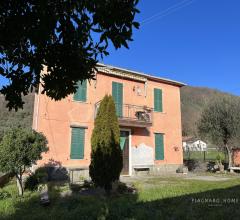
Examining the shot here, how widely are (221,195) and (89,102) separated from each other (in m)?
9.61

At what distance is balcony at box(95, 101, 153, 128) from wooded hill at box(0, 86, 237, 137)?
450cm

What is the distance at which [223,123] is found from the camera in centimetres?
1742

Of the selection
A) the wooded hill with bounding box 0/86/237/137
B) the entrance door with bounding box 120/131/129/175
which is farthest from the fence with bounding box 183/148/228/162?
the entrance door with bounding box 120/131/129/175

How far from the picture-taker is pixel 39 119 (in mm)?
13578

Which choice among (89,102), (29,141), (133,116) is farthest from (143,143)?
(29,141)

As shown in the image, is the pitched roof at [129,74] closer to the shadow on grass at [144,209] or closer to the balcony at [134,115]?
the balcony at [134,115]

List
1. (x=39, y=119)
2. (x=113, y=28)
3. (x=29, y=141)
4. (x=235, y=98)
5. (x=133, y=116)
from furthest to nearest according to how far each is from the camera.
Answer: (x=235, y=98) < (x=133, y=116) < (x=39, y=119) < (x=29, y=141) < (x=113, y=28)

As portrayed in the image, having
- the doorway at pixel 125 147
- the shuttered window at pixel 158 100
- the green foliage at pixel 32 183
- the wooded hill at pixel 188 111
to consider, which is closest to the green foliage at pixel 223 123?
the wooded hill at pixel 188 111

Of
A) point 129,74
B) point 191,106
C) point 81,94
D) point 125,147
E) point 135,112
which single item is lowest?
point 125,147

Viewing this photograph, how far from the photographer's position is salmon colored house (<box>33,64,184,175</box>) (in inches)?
548

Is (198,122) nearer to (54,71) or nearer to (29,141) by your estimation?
(29,141)

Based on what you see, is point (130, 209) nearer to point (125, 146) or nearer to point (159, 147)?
point (125, 146)

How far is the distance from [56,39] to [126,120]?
13.2 meters

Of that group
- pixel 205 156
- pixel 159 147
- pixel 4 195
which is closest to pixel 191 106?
pixel 205 156
